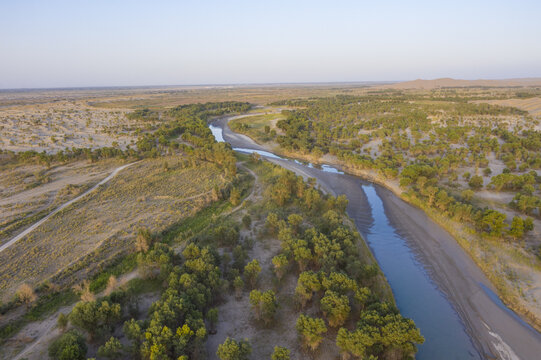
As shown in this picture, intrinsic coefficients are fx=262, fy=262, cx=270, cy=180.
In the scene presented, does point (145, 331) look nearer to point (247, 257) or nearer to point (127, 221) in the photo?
point (247, 257)

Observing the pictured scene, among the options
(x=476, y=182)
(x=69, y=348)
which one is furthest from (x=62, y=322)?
(x=476, y=182)

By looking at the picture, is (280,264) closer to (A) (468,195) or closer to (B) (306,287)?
(B) (306,287)

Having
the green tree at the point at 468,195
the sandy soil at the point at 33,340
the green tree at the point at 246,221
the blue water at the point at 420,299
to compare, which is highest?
the green tree at the point at 468,195

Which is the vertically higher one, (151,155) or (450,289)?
(151,155)

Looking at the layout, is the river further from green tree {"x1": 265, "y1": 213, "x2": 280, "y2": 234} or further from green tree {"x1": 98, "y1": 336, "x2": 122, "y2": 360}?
green tree {"x1": 98, "y1": 336, "x2": 122, "y2": 360}

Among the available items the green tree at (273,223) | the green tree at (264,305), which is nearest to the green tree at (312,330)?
the green tree at (264,305)

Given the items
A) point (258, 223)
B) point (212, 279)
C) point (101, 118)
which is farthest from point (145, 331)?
point (101, 118)

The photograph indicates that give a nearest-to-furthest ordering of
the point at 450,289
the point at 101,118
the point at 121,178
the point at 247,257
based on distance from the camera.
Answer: the point at 450,289
the point at 247,257
the point at 121,178
the point at 101,118

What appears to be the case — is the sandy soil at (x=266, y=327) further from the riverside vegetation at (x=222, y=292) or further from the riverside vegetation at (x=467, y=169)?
the riverside vegetation at (x=467, y=169)
